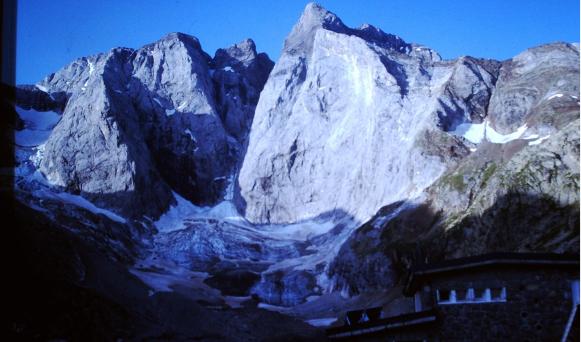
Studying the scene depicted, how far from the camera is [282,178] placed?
493 ft

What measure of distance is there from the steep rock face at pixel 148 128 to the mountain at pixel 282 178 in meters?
0.49

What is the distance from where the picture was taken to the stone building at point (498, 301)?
66.7 ft

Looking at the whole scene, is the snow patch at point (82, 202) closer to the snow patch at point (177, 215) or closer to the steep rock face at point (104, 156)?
the steep rock face at point (104, 156)

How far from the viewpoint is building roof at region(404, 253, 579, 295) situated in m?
20.4

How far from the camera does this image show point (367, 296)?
85375 millimetres

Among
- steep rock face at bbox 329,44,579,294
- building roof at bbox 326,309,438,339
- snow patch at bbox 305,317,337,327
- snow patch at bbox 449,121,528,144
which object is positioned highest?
snow patch at bbox 449,121,528,144

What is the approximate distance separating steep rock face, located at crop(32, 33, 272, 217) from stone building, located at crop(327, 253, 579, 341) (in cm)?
11439

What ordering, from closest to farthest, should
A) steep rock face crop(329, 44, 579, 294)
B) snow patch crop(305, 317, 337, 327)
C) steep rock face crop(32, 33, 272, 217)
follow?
steep rock face crop(329, 44, 579, 294) → snow patch crop(305, 317, 337, 327) → steep rock face crop(32, 33, 272, 217)

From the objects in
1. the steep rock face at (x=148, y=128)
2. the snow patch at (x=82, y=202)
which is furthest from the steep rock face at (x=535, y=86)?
the snow patch at (x=82, y=202)

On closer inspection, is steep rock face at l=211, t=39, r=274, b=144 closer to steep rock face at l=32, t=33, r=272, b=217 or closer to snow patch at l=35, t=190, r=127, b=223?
steep rock face at l=32, t=33, r=272, b=217

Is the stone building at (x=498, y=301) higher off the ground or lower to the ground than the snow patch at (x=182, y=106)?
lower

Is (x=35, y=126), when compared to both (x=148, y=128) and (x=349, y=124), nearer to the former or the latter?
(x=148, y=128)

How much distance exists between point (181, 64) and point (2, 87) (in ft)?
609

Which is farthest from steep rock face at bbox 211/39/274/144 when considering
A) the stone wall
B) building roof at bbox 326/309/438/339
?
the stone wall
